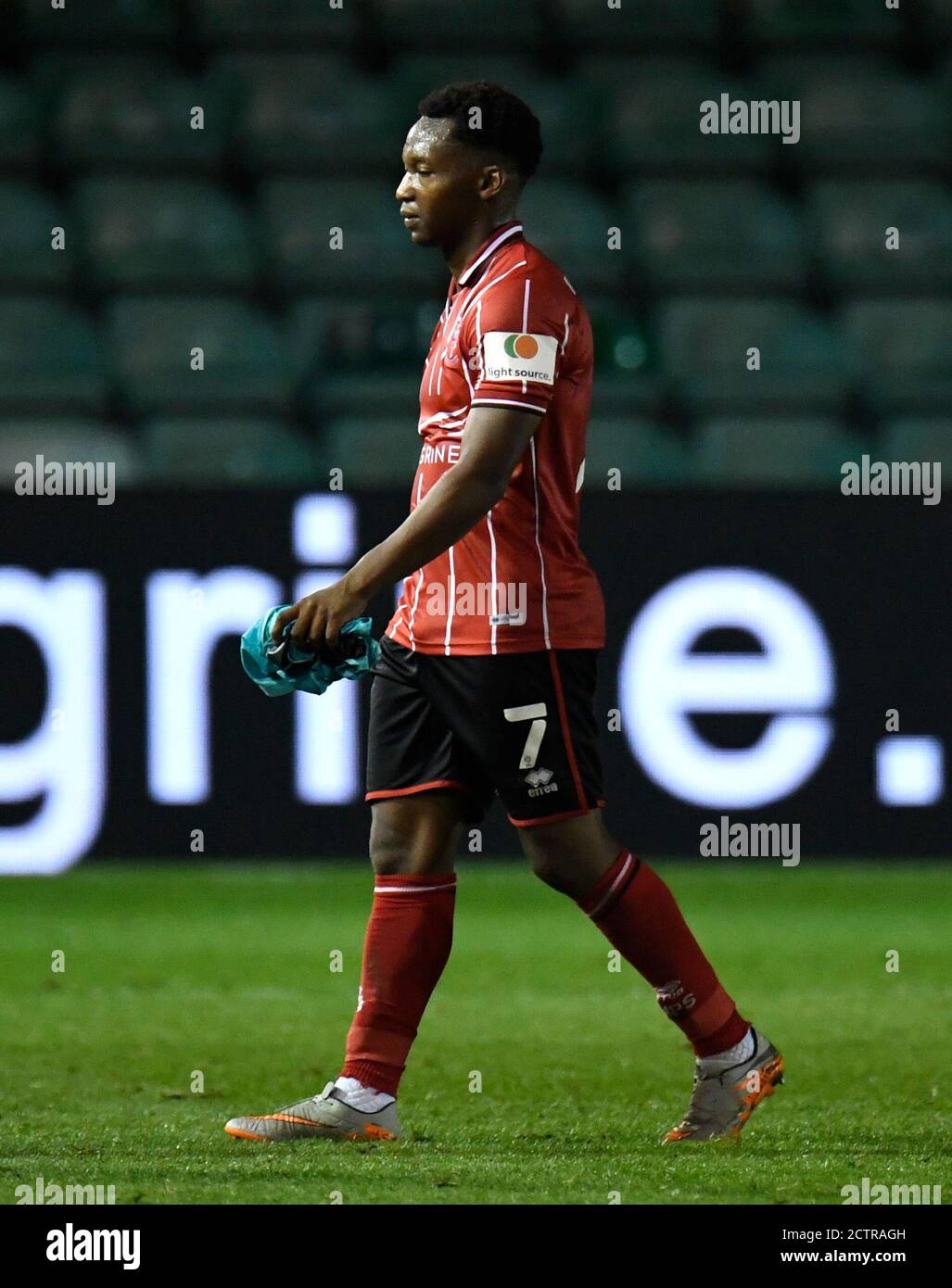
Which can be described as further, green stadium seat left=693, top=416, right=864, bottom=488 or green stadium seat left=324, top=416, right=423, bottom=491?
green stadium seat left=693, top=416, right=864, bottom=488

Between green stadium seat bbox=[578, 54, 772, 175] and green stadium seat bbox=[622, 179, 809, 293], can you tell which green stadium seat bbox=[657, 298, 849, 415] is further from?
green stadium seat bbox=[578, 54, 772, 175]

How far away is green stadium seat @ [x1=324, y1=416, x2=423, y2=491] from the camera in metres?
8.99

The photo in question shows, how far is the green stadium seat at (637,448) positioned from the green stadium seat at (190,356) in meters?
1.37

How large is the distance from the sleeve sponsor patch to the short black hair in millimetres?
383

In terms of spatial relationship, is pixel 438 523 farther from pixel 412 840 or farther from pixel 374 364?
pixel 374 364

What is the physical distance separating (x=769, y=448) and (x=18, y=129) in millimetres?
4115

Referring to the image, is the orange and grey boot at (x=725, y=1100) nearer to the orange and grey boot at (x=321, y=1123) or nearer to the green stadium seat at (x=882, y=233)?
the orange and grey boot at (x=321, y=1123)

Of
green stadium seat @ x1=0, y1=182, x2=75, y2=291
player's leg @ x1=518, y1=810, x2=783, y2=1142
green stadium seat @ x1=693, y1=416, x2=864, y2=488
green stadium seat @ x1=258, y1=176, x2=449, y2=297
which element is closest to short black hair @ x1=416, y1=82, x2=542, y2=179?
player's leg @ x1=518, y1=810, x2=783, y2=1142

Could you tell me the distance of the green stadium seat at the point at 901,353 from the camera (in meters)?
9.79

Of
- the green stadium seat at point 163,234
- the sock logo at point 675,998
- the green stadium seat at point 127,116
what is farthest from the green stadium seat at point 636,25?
the sock logo at point 675,998

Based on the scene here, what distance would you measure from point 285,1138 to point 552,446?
1227 mm

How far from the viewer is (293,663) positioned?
356 centimetres

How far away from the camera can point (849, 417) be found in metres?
9.80

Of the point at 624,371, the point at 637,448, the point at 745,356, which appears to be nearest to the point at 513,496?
the point at 637,448
